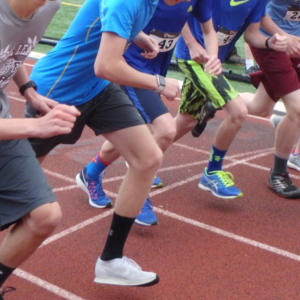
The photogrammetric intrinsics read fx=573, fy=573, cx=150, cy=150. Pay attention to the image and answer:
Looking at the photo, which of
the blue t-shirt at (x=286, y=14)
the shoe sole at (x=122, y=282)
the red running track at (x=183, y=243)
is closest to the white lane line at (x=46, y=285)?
the red running track at (x=183, y=243)

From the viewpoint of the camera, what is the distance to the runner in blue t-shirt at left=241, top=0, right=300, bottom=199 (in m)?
4.76

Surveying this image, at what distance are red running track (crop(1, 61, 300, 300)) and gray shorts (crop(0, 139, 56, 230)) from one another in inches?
27.4

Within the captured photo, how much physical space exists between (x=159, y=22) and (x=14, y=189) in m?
1.97

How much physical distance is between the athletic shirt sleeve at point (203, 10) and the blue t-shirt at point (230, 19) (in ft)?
1.19

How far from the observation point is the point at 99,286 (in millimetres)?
3193

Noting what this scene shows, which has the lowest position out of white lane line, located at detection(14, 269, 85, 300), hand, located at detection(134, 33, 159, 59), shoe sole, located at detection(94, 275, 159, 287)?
white lane line, located at detection(14, 269, 85, 300)

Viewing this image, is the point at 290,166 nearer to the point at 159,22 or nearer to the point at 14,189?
the point at 159,22

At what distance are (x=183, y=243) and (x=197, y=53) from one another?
143 cm

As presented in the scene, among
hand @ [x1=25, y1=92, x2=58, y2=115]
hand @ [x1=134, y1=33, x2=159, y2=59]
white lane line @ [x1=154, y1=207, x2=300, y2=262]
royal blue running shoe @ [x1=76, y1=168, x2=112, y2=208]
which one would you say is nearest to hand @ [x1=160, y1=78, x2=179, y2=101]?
hand @ [x1=134, y1=33, x2=159, y2=59]

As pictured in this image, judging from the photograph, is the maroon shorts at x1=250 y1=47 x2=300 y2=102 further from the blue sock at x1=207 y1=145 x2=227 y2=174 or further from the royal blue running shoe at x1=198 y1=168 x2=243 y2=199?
the royal blue running shoe at x1=198 y1=168 x2=243 y2=199

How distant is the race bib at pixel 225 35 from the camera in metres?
4.60

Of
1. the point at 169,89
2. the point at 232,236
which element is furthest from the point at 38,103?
the point at 232,236

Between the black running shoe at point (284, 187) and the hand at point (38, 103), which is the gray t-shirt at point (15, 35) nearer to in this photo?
the hand at point (38, 103)

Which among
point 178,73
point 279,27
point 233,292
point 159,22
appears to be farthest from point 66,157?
point 178,73
